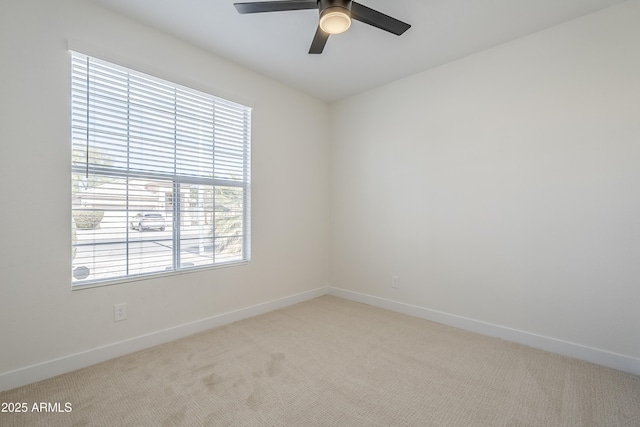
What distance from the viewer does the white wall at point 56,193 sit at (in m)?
1.78

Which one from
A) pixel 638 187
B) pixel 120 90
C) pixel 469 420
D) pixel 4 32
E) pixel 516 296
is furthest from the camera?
pixel 516 296

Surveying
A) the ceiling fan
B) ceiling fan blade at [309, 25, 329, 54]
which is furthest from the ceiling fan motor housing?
ceiling fan blade at [309, 25, 329, 54]

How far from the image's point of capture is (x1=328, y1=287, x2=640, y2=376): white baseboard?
204 cm

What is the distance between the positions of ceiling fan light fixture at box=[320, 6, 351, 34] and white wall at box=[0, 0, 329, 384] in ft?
4.80

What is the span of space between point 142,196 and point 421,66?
9.65 ft

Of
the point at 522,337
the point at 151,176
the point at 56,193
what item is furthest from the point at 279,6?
the point at 522,337

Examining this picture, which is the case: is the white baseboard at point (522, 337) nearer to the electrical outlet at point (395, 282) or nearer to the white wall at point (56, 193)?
the electrical outlet at point (395, 282)

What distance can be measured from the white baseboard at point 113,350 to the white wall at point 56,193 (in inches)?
1.5

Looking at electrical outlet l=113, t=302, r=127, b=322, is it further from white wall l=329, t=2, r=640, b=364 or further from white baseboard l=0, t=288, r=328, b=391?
white wall l=329, t=2, r=640, b=364

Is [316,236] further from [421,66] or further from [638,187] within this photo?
[638,187]

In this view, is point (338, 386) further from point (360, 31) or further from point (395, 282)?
point (360, 31)

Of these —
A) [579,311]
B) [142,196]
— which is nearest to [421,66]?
[579,311]

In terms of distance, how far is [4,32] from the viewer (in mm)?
1744

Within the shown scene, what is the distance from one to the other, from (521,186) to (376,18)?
6.05 ft
